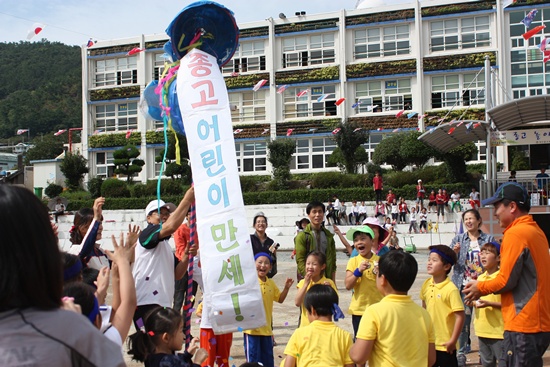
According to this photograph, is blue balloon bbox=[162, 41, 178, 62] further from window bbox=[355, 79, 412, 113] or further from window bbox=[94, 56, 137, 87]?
window bbox=[94, 56, 137, 87]

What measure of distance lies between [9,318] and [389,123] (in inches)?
1476

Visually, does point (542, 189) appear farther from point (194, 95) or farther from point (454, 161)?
point (194, 95)

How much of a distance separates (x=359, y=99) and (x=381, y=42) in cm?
377

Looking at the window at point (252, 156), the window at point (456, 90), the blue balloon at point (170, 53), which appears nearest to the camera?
the blue balloon at point (170, 53)

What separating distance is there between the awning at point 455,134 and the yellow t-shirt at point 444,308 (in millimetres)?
18982

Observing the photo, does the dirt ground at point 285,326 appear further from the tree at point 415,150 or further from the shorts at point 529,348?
the tree at point 415,150

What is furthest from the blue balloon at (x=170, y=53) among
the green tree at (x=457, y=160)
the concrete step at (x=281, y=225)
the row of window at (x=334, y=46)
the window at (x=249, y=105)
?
the window at (x=249, y=105)

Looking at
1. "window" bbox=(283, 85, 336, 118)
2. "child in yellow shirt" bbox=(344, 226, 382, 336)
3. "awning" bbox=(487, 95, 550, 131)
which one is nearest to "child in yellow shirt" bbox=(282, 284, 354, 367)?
"child in yellow shirt" bbox=(344, 226, 382, 336)

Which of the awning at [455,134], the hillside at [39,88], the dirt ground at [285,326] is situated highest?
the hillside at [39,88]

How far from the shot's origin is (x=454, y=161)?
99.0 ft

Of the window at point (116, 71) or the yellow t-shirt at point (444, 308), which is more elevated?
the window at point (116, 71)

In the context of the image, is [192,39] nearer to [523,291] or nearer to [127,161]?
[523,291]

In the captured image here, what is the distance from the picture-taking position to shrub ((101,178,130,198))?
36.1 metres

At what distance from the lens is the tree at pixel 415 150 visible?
1268 inches
